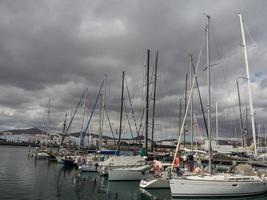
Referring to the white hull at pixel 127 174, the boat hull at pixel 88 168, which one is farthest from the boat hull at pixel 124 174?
the boat hull at pixel 88 168

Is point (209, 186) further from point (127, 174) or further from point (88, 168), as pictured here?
point (88, 168)

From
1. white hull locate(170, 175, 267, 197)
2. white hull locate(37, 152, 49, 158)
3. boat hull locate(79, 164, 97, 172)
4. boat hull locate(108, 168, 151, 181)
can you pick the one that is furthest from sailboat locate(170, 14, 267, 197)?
white hull locate(37, 152, 49, 158)

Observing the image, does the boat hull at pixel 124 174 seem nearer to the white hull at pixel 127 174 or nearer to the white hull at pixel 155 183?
the white hull at pixel 127 174

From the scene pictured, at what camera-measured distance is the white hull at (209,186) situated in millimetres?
25766

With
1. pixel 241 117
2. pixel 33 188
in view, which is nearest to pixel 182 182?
pixel 33 188

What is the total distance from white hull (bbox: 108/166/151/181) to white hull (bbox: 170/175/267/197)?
1153 centimetres

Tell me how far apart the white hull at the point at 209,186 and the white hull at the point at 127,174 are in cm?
1153

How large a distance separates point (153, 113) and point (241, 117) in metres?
29.1

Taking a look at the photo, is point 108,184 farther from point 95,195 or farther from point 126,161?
point 95,195

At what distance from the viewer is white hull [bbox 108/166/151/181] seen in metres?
36.7

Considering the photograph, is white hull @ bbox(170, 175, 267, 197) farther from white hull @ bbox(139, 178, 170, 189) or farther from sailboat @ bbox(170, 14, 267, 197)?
white hull @ bbox(139, 178, 170, 189)

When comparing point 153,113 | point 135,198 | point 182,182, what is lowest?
point 135,198

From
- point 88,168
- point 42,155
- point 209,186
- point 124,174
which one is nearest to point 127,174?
point 124,174

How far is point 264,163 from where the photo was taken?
95.5 ft
